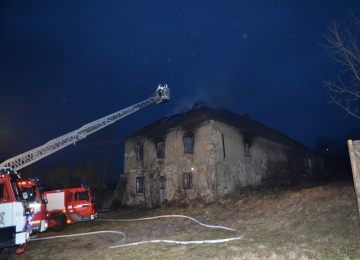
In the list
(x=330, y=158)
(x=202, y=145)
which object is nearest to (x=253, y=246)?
(x=202, y=145)

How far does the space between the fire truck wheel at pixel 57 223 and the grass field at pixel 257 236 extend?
2623mm

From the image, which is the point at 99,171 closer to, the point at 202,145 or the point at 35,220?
the point at 202,145

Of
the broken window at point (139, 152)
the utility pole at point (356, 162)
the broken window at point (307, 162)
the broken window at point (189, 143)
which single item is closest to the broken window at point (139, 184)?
the broken window at point (139, 152)

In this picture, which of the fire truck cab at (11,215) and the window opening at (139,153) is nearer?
the fire truck cab at (11,215)

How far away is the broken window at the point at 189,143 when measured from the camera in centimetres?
2182

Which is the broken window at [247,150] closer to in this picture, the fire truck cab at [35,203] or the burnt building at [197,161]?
the burnt building at [197,161]

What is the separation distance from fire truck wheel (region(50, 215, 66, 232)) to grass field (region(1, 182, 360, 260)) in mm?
2623

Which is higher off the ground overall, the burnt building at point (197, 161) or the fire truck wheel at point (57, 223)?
the burnt building at point (197, 161)

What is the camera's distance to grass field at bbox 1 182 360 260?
261 inches

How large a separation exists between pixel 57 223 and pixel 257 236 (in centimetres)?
1028

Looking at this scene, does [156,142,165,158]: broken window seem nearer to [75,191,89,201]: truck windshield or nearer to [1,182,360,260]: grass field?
[75,191,89,201]: truck windshield

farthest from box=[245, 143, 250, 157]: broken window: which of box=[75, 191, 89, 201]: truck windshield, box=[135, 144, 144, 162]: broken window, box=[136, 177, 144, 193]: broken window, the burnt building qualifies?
box=[75, 191, 89, 201]: truck windshield

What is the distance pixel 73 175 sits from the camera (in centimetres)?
3167

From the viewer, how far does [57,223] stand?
1432cm
